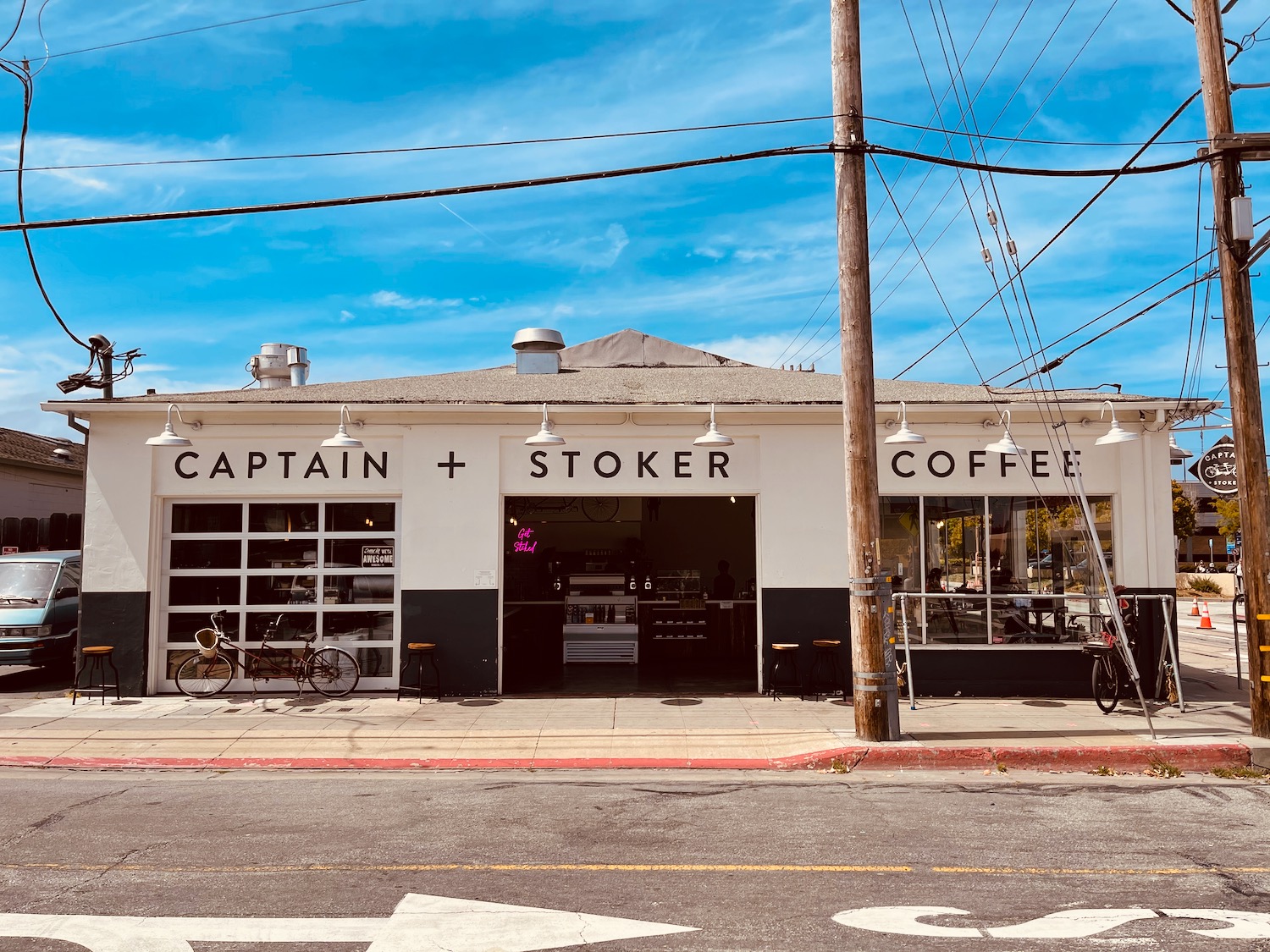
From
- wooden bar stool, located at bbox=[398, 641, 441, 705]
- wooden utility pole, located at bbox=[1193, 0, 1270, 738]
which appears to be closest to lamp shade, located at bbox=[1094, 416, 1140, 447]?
wooden utility pole, located at bbox=[1193, 0, 1270, 738]

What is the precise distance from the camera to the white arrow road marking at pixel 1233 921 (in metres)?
4.88

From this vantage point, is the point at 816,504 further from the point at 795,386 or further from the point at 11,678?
the point at 11,678

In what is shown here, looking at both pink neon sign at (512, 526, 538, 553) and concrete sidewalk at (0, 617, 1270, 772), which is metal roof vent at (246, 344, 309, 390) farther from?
concrete sidewalk at (0, 617, 1270, 772)

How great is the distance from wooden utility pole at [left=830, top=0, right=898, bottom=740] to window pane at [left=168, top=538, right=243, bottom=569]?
8.58 metres

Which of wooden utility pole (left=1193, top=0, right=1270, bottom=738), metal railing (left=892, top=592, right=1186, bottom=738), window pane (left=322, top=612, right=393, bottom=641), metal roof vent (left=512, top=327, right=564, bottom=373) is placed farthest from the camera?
metal roof vent (left=512, top=327, right=564, bottom=373)

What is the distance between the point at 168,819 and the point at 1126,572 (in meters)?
11.6

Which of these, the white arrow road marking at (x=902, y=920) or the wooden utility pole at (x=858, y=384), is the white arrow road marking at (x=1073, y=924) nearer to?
the white arrow road marking at (x=902, y=920)

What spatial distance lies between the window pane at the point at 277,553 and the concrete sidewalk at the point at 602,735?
1.82m

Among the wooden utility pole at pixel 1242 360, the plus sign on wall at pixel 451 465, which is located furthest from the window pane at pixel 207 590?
the wooden utility pole at pixel 1242 360

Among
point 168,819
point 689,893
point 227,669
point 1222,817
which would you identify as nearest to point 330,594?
point 227,669

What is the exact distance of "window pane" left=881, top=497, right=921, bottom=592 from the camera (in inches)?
514

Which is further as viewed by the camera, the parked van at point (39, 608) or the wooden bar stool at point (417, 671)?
the parked van at point (39, 608)

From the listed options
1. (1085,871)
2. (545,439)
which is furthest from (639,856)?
(545,439)

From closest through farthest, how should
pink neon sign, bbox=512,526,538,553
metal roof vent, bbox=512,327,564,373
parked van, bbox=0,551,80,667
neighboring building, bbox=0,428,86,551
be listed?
parked van, bbox=0,551,80,667, metal roof vent, bbox=512,327,564,373, pink neon sign, bbox=512,526,538,553, neighboring building, bbox=0,428,86,551
